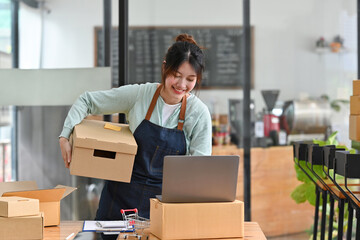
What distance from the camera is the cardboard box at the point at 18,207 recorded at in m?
2.29

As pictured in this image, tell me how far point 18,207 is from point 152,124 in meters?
0.85

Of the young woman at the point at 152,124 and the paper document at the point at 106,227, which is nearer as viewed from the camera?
the paper document at the point at 106,227

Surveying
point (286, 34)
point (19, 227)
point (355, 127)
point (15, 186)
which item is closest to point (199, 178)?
point (19, 227)

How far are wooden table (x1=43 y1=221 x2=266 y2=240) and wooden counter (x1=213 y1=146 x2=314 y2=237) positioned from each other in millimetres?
1873

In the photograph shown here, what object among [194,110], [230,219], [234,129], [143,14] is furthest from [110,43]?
[230,219]

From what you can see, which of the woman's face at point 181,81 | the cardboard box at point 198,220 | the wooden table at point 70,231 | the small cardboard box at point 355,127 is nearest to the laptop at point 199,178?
the cardboard box at point 198,220

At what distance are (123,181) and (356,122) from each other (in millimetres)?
1303

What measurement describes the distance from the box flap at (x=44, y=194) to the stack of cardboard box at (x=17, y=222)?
0.80 feet

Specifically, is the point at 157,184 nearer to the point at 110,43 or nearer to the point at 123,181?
the point at 123,181

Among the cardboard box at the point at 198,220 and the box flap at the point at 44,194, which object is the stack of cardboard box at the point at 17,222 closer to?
the box flap at the point at 44,194

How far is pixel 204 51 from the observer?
4.40 m

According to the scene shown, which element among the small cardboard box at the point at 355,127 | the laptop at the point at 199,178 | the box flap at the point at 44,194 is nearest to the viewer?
the laptop at the point at 199,178

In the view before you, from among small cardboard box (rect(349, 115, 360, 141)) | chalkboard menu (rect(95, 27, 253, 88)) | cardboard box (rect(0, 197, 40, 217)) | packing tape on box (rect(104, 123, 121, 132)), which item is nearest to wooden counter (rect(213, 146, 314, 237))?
chalkboard menu (rect(95, 27, 253, 88))

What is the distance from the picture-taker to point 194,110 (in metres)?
2.89
